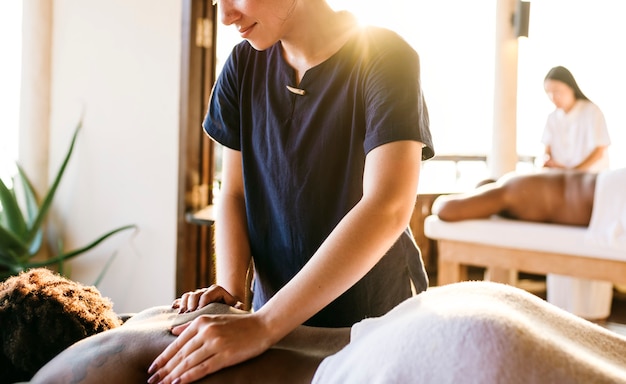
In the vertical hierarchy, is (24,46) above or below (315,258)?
above

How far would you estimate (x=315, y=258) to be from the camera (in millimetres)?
1186

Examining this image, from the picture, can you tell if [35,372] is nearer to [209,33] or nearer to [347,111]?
[347,111]

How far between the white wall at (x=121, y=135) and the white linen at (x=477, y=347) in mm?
2364

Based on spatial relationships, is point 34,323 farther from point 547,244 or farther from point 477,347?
point 547,244

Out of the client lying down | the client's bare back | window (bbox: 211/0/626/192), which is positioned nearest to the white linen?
the client lying down

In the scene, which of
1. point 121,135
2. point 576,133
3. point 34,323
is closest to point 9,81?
point 121,135

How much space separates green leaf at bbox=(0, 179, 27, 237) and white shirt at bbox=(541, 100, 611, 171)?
335 cm

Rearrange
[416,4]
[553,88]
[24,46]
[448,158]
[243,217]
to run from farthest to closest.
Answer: [448,158]
[416,4]
[553,88]
[24,46]
[243,217]

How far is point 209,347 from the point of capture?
105 centimetres

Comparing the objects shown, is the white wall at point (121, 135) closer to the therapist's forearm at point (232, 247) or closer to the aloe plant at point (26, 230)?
the aloe plant at point (26, 230)

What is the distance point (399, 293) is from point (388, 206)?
350 millimetres

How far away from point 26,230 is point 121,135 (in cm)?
68

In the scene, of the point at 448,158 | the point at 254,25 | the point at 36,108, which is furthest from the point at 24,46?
the point at 448,158

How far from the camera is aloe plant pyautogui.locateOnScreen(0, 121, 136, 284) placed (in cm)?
334
